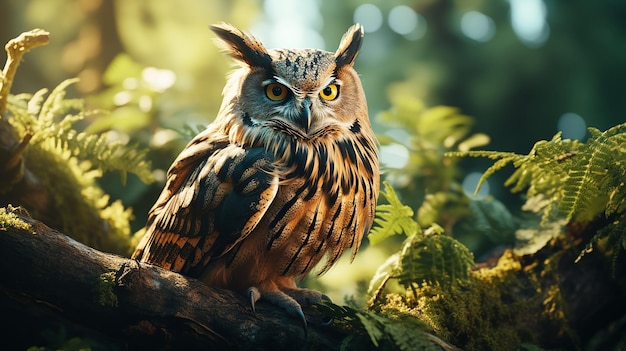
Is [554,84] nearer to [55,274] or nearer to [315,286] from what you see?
[315,286]

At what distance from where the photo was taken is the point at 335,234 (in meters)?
2.19

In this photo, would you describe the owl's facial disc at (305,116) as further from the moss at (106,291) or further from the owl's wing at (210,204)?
the moss at (106,291)

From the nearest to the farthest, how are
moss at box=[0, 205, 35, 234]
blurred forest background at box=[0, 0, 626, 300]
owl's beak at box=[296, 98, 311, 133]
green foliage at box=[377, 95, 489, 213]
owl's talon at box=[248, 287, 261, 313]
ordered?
moss at box=[0, 205, 35, 234], owl's talon at box=[248, 287, 261, 313], owl's beak at box=[296, 98, 311, 133], green foliage at box=[377, 95, 489, 213], blurred forest background at box=[0, 0, 626, 300]

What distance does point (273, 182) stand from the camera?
2.04m

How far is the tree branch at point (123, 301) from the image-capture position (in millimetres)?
1596

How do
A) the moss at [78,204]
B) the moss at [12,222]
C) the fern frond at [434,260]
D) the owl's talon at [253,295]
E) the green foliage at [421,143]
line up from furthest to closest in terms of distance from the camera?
the green foliage at [421,143] < the moss at [78,204] < the fern frond at [434,260] < the owl's talon at [253,295] < the moss at [12,222]

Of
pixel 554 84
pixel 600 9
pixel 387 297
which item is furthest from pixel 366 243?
pixel 600 9

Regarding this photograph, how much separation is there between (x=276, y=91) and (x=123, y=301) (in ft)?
3.21

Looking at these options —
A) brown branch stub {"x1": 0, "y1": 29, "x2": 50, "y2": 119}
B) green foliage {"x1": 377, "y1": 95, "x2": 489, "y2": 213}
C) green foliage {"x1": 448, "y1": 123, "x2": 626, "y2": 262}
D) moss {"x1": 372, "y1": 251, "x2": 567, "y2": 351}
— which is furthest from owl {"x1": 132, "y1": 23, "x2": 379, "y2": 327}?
green foliage {"x1": 377, "y1": 95, "x2": 489, "y2": 213}

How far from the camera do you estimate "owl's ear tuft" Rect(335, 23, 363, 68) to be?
7.82 feet

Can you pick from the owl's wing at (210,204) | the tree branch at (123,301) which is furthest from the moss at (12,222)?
the owl's wing at (210,204)

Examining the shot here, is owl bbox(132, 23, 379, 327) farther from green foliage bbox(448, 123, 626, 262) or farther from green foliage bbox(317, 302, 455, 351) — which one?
green foliage bbox(448, 123, 626, 262)

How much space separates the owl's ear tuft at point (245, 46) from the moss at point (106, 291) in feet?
3.31

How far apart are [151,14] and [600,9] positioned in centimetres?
A: 347
